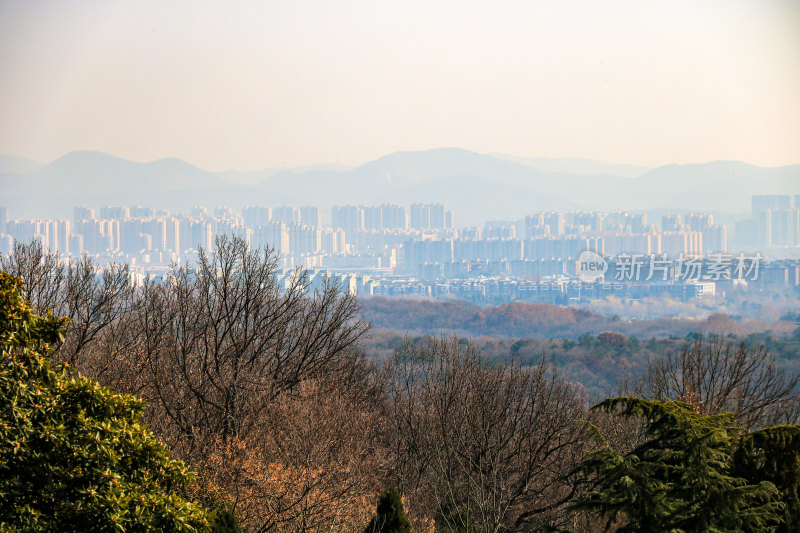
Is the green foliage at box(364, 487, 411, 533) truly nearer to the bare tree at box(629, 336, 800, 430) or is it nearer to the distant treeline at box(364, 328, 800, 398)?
the bare tree at box(629, 336, 800, 430)

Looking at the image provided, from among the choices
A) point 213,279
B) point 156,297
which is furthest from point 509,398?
point 156,297

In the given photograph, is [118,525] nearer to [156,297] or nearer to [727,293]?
[156,297]

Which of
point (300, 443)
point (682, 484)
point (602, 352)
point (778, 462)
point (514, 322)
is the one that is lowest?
point (514, 322)

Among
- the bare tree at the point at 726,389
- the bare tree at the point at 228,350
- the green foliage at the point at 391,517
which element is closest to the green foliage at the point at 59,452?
the green foliage at the point at 391,517

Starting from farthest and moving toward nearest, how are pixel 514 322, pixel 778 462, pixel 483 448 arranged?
pixel 514 322 < pixel 483 448 < pixel 778 462

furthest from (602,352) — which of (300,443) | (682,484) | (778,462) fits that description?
(682,484)

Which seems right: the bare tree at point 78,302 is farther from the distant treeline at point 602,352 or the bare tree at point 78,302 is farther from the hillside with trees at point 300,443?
the distant treeline at point 602,352

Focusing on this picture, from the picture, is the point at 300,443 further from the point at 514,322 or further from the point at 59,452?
the point at 514,322

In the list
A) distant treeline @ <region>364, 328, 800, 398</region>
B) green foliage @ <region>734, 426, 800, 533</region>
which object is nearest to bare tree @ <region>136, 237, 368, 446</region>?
green foliage @ <region>734, 426, 800, 533</region>
